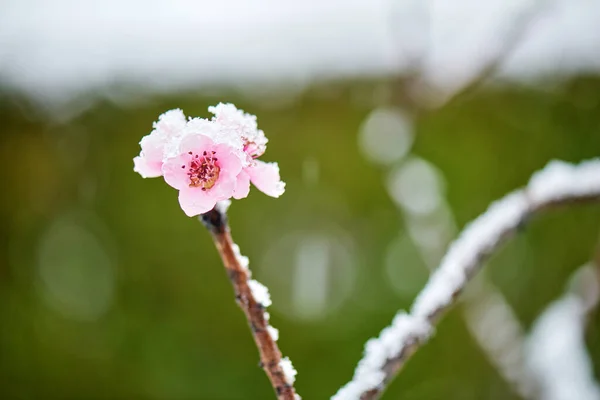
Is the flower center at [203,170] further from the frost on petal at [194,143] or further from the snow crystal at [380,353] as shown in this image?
the snow crystal at [380,353]

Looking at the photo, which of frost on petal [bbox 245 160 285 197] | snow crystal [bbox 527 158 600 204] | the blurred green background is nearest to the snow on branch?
snow crystal [bbox 527 158 600 204]

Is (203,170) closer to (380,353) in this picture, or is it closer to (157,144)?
(157,144)

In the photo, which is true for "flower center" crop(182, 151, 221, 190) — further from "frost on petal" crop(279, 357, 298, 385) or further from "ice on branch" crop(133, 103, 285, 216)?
"frost on petal" crop(279, 357, 298, 385)

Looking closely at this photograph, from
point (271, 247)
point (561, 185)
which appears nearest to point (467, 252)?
point (561, 185)

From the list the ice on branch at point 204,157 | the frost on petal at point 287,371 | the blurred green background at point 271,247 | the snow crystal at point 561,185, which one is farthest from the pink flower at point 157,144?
the blurred green background at point 271,247

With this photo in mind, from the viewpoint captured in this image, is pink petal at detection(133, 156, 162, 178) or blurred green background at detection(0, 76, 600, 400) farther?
blurred green background at detection(0, 76, 600, 400)

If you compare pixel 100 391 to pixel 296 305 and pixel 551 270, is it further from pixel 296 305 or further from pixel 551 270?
pixel 551 270
